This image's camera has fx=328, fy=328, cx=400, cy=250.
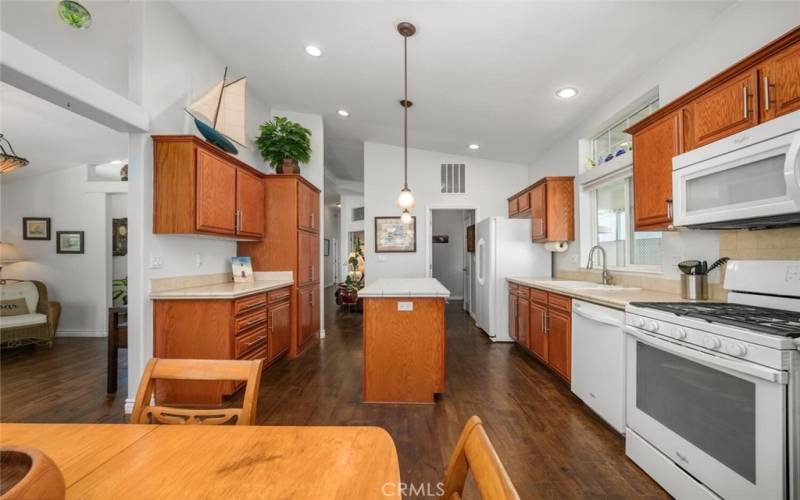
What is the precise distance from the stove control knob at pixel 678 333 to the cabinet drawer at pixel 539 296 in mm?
1689

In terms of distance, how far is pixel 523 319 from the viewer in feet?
13.0

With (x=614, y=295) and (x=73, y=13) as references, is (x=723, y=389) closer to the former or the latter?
(x=614, y=295)

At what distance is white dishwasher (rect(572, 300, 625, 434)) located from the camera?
2125 millimetres

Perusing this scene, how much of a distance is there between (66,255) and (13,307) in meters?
0.85

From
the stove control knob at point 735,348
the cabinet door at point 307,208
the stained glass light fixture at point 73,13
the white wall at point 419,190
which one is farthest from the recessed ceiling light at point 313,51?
the stove control knob at point 735,348

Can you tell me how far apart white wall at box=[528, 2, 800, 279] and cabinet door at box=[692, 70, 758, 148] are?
1.28 ft

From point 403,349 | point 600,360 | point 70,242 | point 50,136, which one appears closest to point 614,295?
point 600,360

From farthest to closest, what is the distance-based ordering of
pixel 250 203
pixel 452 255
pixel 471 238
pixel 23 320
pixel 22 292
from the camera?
pixel 452 255
pixel 471 238
pixel 22 292
pixel 23 320
pixel 250 203

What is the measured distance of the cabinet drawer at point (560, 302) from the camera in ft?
9.48

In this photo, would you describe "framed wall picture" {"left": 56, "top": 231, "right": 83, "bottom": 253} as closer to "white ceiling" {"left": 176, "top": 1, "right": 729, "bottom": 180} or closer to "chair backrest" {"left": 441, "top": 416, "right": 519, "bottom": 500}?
"white ceiling" {"left": 176, "top": 1, "right": 729, "bottom": 180}

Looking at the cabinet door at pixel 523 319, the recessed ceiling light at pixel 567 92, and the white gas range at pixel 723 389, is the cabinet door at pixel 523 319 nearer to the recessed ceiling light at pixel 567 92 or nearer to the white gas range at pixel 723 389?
the white gas range at pixel 723 389

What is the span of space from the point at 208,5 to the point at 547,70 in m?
3.05

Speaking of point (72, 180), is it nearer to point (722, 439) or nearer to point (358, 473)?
point (358, 473)

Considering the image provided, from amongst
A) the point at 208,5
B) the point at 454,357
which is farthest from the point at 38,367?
the point at 454,357
